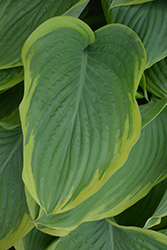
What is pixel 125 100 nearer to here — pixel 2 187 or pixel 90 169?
pixel 90 169

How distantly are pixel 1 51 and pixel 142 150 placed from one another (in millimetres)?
431

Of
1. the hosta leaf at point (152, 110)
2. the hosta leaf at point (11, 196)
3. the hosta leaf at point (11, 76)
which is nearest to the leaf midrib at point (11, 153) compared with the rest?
the hosta leaf at point (11, 196)

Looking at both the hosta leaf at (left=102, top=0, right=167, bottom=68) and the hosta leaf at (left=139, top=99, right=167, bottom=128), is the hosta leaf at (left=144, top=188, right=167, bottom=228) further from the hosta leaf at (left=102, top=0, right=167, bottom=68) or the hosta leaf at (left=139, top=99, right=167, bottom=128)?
the hosta leaf at (left=102, top=0, right=167, bottom=68)

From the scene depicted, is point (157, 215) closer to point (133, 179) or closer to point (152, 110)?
point (133, 179)

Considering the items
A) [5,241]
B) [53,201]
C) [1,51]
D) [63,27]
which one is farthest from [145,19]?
[5,241]

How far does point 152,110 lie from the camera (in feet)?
2.09

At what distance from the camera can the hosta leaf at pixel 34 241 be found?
755 millimetres

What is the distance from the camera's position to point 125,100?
52 cm

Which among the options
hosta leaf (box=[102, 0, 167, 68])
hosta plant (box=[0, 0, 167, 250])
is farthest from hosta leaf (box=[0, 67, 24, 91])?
hosta leaf (box=[102, 0, 167, 68])

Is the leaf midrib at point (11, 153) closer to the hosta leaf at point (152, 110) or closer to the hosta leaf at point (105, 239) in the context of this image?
the hosta leaf at point (105, 239)

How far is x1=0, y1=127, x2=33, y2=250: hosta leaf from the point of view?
0.67 m

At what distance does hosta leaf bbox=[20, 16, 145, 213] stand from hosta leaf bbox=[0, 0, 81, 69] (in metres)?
0.15

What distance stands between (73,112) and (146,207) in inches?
16.0

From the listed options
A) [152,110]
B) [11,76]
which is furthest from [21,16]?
[152,110]
